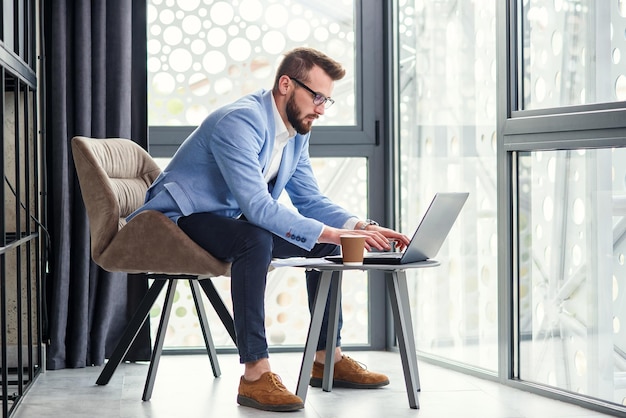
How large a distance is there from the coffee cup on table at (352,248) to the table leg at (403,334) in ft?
0.70

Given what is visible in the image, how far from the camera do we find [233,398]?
9.70 ft

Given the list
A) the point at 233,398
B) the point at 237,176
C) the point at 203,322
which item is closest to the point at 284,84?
the point at 237,176

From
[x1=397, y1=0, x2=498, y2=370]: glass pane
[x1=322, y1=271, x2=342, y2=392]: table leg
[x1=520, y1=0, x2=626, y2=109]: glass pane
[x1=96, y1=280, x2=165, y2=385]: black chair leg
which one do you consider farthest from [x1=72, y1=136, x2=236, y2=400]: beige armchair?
[x1=520, y1=0, x2=626, y2=109]: glass pane

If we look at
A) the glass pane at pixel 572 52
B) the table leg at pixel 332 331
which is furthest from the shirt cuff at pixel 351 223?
the glass pane at pixel 572 52

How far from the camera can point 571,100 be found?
292 centimetres

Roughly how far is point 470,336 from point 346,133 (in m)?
1.05

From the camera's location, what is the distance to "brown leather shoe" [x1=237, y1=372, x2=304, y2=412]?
2.67 meters

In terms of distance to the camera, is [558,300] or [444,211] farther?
[558,300]

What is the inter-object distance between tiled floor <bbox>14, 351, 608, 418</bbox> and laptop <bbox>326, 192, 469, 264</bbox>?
0.46m

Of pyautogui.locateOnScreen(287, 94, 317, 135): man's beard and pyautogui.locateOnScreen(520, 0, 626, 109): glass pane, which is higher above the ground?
pyautogui.locateOnScreen(520, 0, 626, 109): glass pane

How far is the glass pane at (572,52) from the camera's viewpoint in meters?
2.74

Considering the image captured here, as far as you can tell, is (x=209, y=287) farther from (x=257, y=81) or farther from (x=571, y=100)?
(x=571, y=100)

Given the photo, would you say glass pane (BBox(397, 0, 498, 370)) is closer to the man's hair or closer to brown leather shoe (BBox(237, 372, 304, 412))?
the man's hair

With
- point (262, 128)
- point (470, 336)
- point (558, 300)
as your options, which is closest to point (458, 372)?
point (470, 336)
